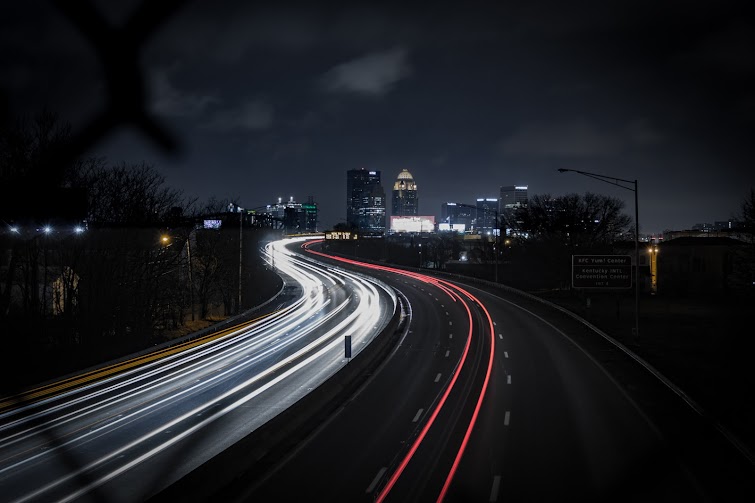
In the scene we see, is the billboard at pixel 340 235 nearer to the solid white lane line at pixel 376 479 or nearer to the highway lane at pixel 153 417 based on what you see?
the highway lane at pixel 153 417

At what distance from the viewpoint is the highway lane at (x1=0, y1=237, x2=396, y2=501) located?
11.8 m

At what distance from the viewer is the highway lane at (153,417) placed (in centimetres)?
1184

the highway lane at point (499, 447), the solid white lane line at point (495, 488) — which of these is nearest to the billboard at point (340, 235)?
the highway lane at point (499, 447)

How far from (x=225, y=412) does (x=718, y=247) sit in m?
70.2

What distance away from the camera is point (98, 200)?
106ft

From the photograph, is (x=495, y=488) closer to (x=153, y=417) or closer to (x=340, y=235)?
(x=153, y=417)

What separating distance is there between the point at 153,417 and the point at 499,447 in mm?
10121

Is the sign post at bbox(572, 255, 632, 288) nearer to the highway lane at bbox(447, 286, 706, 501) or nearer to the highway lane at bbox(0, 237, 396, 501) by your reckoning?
the highway lane at bbox(447, 286, 706, 501)

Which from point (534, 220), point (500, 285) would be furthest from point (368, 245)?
point (500, 285)

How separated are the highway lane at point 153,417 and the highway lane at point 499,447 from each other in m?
2.52

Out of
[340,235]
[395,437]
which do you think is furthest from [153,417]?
[340,235]

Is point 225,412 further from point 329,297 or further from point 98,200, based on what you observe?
point 329,297

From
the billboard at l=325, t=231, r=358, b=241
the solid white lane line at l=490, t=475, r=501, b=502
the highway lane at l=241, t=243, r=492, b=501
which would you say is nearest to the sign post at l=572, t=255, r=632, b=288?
the highway lane at l=241, t=243, r=492, b=501

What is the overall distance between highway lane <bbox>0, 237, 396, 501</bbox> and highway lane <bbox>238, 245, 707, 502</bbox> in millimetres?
2516
